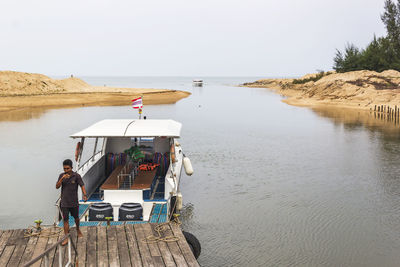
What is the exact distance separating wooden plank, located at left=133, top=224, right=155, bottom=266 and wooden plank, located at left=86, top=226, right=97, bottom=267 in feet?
3.07

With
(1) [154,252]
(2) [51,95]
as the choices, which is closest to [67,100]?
(2) [51,95]

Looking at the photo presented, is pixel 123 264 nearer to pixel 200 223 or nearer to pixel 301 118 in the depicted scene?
pixel 200 223

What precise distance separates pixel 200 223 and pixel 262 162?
10049 mm

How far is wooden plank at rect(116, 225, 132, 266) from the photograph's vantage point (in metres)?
8.09

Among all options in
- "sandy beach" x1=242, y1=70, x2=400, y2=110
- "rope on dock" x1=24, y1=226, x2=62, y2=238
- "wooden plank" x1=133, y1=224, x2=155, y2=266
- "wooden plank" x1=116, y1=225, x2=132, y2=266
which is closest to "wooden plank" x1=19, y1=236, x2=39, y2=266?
"rope on dock" x1=24, y1=226, x2=62, y2=238

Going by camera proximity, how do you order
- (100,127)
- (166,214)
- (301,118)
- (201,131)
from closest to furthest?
(166,214), (100,127), (201,131), (301,118)

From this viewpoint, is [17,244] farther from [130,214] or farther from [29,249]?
[130,214]

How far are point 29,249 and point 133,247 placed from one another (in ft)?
7.21

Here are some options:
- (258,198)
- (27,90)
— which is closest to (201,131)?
(258,198)

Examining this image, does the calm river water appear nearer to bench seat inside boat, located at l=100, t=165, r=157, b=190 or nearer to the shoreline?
bench seat inside boat, located at l=100, t=165, r=157, b=190

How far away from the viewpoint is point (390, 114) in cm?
4934

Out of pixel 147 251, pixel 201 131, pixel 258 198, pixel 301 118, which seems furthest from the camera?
pixel 301 118

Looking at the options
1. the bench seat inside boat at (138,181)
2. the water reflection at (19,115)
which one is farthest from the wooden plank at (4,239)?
the water reflection at (19,115)

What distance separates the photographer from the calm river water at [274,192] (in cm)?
1275
